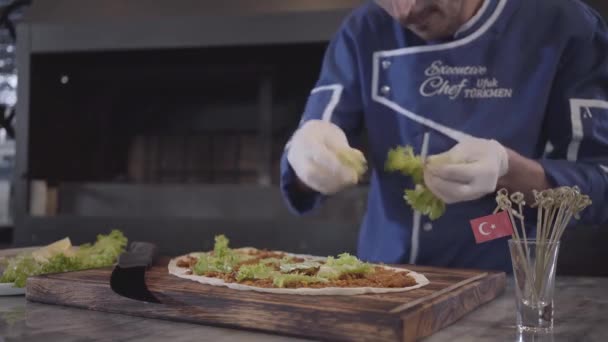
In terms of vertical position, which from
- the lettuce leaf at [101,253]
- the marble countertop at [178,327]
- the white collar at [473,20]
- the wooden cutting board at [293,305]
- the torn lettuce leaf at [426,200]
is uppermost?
the white collar at [473,20]

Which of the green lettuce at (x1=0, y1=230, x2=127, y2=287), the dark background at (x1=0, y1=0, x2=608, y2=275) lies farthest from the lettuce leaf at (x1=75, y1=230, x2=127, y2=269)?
the dark background at (x1=0, y1=0, x2=608, y2=275)

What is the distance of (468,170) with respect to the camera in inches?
46.3

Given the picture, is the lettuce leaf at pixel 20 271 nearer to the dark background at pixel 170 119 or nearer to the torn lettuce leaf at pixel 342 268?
the torn lettuce leaf at pixel 342 268

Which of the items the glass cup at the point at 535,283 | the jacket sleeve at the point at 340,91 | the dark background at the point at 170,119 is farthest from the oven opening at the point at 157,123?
the glass cup at the point at 535,283

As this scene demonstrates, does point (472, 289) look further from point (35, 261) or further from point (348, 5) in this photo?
point (348, 5)

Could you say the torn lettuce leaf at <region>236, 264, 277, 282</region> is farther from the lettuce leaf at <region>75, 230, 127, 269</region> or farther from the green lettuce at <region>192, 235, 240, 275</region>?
the lettuce leaf at <region>75, 230, 127, 269</region>

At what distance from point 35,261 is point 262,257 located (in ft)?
1.35

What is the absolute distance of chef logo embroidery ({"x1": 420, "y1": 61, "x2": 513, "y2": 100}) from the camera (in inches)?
57.2

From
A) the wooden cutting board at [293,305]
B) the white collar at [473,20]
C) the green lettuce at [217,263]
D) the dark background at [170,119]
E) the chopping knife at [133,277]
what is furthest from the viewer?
the dark background at [170,119]

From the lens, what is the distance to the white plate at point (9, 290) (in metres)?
1.11

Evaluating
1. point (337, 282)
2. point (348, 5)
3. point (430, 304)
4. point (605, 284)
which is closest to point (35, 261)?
point (337, 282)

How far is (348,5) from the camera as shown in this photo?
8.88 ft

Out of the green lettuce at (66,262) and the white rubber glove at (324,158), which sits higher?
the white rubber glove at (324,158)

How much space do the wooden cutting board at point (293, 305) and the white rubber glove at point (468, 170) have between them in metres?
0.17
